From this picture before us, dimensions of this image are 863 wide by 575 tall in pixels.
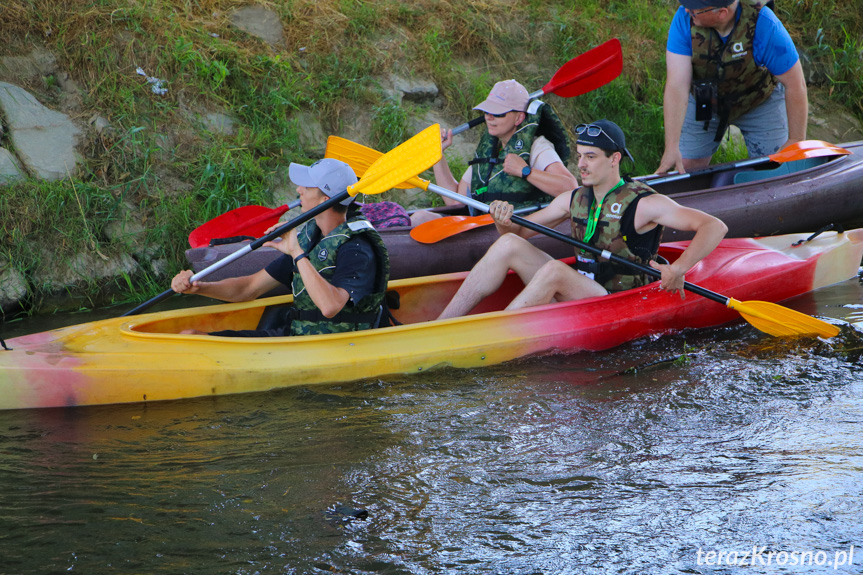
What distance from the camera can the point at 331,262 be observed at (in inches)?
153

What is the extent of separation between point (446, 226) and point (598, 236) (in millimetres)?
1224

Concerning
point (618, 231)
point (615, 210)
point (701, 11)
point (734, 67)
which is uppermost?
point (701, 11)

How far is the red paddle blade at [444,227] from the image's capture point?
5.16 metres

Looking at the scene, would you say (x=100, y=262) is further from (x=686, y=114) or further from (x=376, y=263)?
(x=686, y=114)

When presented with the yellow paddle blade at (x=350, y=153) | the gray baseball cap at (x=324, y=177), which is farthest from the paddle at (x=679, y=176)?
the gray baseball cap at (x=324, y=177)

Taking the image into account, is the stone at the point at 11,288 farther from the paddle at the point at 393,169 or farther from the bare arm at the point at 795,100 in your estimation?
the bare arm at the point at 795,100

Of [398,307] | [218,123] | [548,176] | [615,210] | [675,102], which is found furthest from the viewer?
[218,123]

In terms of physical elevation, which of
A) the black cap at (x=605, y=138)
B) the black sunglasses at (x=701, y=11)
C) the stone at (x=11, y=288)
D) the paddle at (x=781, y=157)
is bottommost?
the stone at (x=11, y=288)

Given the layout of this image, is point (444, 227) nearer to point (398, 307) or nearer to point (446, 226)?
point (446, 226)

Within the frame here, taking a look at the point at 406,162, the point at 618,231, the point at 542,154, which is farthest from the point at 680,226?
the point at 406,162

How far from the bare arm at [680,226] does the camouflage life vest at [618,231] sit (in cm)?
5

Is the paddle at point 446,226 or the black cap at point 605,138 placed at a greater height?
the black cap at point 605,138

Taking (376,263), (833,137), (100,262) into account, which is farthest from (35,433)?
(833,137)

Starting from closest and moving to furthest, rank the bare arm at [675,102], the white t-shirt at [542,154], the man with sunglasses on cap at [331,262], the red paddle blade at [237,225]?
the man with sunglasses on cap at [331,262] → the red paddle blade at [237,225] → the white t-shirt at [542,154] → the bare arm at [675,102]
